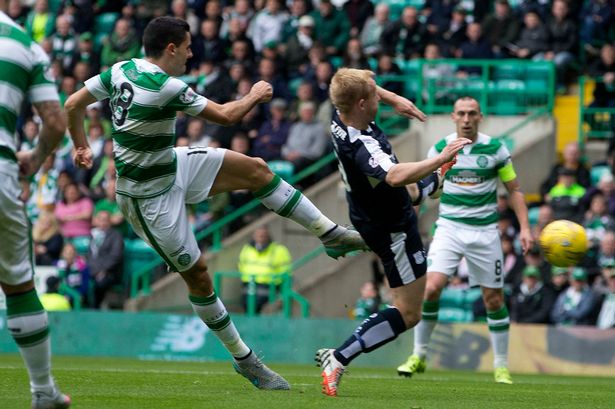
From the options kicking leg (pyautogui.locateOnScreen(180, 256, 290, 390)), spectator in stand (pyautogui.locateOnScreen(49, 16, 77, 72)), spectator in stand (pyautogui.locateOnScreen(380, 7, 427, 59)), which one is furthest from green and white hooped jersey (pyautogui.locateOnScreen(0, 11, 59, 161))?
spectator in stand (pyautogui.locateOnScreen(49, 16, 77, 72))

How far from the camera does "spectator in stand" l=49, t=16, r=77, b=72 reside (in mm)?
24266

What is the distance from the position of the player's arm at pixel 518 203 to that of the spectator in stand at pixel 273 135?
835cm

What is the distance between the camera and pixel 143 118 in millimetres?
9078

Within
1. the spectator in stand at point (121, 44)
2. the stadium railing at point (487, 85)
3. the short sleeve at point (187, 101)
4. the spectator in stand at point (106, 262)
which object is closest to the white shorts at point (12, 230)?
the short sleeve at point (187, 101)

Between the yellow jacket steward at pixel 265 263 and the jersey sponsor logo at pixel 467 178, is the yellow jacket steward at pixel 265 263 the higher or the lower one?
the lower one

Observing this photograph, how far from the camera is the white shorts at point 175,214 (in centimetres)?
932

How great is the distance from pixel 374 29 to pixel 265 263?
5923mm

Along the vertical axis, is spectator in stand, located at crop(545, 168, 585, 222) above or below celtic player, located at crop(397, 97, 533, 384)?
below

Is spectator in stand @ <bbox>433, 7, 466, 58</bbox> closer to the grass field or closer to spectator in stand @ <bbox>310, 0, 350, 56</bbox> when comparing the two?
spectator in stand @ <bbox>310, 0, 350, 56</bbox>

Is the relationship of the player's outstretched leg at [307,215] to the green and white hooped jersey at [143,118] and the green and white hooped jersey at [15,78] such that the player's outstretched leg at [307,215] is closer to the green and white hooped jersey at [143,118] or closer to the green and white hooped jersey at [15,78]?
the green and white hooped jersey at [143,118]

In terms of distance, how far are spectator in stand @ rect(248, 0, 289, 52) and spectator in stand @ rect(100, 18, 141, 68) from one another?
7.25 feet

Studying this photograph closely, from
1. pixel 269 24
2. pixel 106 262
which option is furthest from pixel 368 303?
pixel 269 24

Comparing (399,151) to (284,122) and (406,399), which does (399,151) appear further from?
(406,399)

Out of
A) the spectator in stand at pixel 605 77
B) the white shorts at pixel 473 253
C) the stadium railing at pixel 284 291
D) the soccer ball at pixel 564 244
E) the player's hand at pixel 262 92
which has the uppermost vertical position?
Result: the player's hand at pixel 262 92
